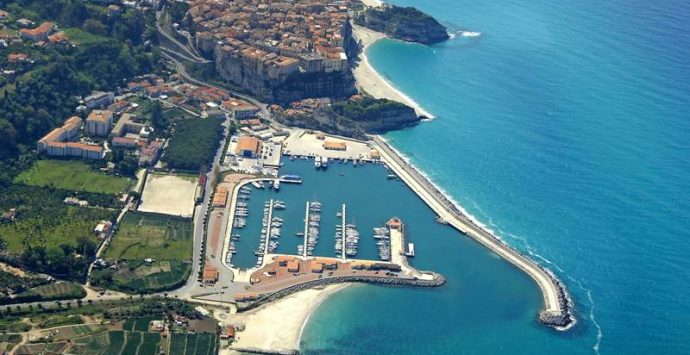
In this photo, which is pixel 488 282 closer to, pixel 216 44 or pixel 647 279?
pixel 647 279

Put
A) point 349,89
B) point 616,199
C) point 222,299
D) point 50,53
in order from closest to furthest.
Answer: point 222,299
point 616,199
point 50,53
point 349,89

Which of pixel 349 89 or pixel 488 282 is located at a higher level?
pixel 349 89

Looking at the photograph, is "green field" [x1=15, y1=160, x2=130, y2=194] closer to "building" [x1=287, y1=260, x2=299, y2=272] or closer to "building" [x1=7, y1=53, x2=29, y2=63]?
"building" [x1=7, y1=53, x2=29, y2=63]

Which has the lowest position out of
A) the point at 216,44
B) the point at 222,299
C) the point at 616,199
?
the point at 222,299

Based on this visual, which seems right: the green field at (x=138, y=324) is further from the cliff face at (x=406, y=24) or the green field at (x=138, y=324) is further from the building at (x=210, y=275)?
the cliff face at (x=406, y=24)

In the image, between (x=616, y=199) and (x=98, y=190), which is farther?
(x=616, y=199)

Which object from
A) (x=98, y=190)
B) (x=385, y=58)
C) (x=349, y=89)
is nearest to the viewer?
(x=98, y=190)

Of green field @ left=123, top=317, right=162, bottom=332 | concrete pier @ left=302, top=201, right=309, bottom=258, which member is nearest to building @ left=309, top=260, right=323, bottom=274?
concrete pier @ left=302, top=201, right=309, bottom=258

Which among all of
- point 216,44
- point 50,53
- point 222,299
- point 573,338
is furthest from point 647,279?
point 50,53
